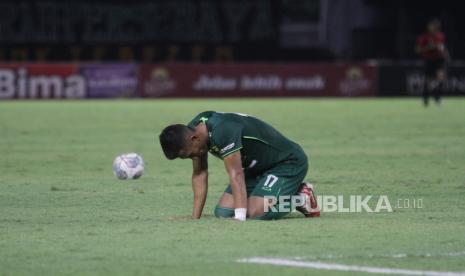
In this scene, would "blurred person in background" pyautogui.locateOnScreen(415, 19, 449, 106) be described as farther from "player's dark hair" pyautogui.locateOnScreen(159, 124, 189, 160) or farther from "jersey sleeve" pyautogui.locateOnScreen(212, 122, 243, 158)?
"player's dark hair" pyautogui.locateOnScreen(159, 124, 189, 160)

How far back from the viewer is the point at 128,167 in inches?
559

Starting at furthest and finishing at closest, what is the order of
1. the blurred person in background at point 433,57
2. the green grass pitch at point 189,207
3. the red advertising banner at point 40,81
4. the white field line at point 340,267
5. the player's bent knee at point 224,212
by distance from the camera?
the red advertising banner at point 40,81, the blurred person in background at point 433,57, the player's bent knee at point 224,212, the green grass pitch at point 189,207, the white field line at point 340,267

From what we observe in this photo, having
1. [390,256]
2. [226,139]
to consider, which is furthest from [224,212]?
[390,256]

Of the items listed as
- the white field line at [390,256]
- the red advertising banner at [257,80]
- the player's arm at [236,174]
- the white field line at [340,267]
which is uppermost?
the player's arm at [236,174]

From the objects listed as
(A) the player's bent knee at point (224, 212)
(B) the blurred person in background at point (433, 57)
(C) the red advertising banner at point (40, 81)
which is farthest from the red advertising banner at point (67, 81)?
(A) the player's bent knee at point (224, 212)

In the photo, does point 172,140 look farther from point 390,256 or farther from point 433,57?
point 433,57

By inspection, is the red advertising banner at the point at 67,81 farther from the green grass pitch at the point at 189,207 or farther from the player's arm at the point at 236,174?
the player's arm at the point at 236,174

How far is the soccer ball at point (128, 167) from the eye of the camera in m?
14.2

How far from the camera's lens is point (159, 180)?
14.3 metres

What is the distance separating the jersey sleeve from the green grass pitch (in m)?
0.63

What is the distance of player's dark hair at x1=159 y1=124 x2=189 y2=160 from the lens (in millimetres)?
9398

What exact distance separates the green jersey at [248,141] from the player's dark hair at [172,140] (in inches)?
9.8

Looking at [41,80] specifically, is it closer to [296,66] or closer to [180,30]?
[180,30]

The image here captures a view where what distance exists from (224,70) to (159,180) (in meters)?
24.4
